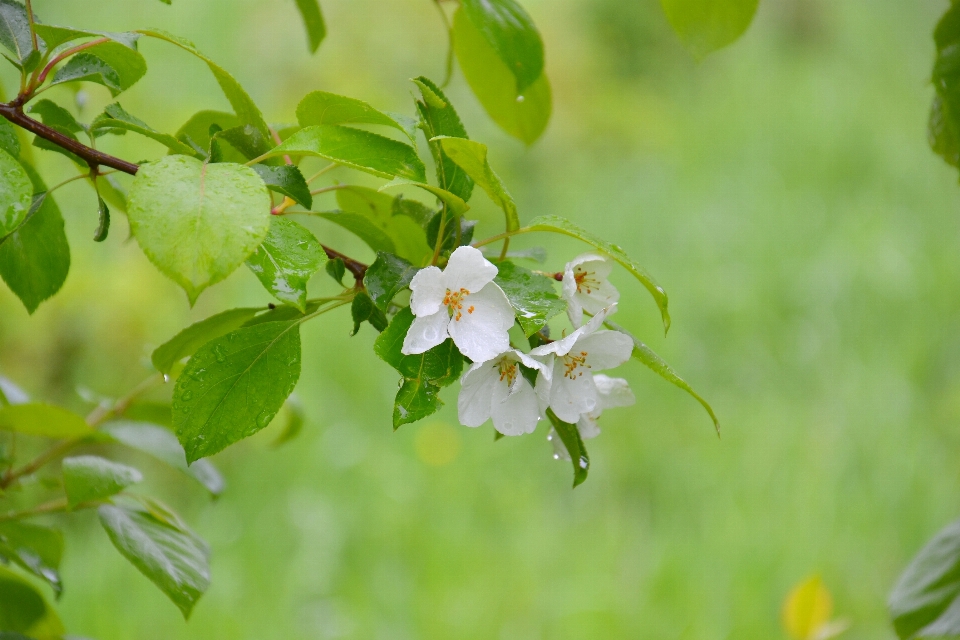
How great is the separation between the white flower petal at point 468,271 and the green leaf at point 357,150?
0.05 m

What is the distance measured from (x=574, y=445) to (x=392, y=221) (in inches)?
8.5

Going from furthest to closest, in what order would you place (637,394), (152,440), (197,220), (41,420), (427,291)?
(637,394), (152,440), (41,420), (427,291), (197,220)

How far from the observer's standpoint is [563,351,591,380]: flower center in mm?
550

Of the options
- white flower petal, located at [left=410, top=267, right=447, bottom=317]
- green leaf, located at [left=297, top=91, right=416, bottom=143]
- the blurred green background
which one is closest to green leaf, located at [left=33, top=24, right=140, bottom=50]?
green leaf, located at [left=297, top=91, right=416, bottom=143]

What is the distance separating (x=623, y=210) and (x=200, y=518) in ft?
6.33

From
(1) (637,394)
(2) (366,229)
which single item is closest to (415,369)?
(2) (366,229)

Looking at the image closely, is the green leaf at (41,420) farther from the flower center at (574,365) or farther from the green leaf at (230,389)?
the flower center at (574,365)

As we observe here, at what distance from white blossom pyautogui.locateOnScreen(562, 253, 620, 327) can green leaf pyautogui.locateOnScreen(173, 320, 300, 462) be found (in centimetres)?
19

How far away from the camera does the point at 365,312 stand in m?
0.52

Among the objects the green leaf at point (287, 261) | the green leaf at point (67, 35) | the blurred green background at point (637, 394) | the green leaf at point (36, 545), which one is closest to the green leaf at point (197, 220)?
the green leaf at point (287, 261)

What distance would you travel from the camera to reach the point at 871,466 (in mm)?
2295

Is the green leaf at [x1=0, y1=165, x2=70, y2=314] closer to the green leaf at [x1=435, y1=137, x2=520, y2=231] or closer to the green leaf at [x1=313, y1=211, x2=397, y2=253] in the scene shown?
the green leaf at [x1=313, y1=211, x2=397, y2=253]

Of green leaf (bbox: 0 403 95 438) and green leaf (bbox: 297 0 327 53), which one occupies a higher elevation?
green leaf (bbox: 297 0 327 53)

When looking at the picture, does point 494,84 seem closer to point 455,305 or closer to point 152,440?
point 455,305
